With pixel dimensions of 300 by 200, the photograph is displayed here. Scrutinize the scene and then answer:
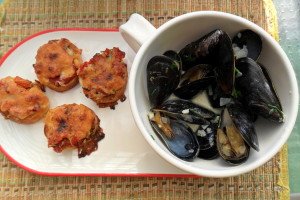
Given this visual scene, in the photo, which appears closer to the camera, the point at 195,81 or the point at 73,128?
the point at 195,81

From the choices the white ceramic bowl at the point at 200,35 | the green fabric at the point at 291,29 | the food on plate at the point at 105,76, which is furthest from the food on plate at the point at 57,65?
the green fabric at the point at 291,29


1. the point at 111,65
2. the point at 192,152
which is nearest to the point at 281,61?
the point at 192,152

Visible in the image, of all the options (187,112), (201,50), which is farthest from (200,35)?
(187,112)

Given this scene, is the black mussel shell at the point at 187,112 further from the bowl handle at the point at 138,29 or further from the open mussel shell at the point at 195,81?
the bowl handle at the point at 138,29

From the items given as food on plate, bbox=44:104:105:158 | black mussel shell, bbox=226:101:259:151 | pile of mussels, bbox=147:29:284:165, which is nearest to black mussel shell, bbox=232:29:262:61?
pile of mussels, bbox=147:29:284:165

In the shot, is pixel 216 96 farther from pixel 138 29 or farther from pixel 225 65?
pixel 138 29
